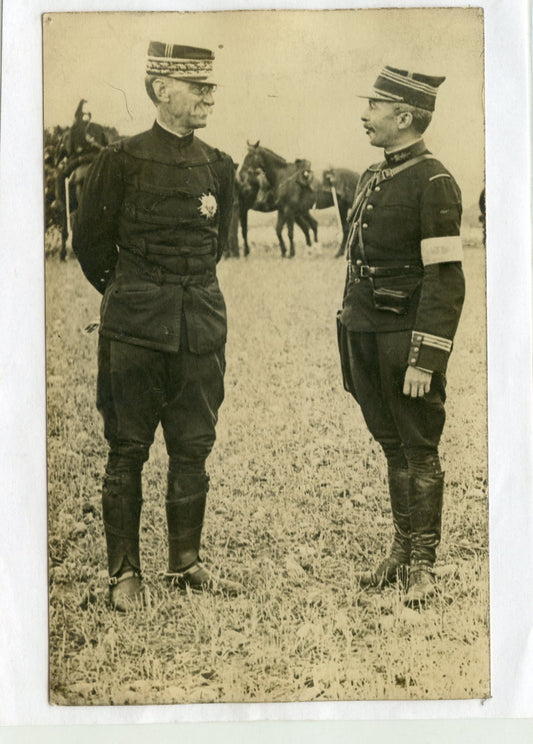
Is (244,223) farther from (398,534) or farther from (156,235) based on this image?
(398,534)

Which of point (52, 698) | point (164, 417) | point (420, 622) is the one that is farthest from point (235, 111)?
point (52, 698)

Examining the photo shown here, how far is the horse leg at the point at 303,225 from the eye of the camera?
104 inches

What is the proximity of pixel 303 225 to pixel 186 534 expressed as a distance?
3.41 ft

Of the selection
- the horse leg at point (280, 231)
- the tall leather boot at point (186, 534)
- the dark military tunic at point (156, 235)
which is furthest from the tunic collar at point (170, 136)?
the tall leather boot at point (186, 534)

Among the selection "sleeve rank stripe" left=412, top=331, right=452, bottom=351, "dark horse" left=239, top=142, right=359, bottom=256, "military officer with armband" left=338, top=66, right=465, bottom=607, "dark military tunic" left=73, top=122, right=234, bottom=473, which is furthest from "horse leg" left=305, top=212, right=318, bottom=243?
"sleeve rank stripe" left=412, top=331, right=452, bottom=351

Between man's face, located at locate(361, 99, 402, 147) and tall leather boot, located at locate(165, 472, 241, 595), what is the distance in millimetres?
1197

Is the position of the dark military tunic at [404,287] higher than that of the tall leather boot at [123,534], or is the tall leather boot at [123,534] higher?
the dark military tunic at [404,287]

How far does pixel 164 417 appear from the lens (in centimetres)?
263

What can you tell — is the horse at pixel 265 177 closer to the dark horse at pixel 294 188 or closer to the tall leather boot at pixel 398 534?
the dark horse at pixel 294 188

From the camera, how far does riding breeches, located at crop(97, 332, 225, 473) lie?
8.55ft

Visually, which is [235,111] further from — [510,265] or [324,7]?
[510,265]

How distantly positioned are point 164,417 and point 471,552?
→ 3.49 ft

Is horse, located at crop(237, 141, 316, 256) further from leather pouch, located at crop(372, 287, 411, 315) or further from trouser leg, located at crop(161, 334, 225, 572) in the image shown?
trouser leg, located at crop(161, 334, 225, 572)

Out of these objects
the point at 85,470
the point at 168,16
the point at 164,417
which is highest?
the point at 168,16
